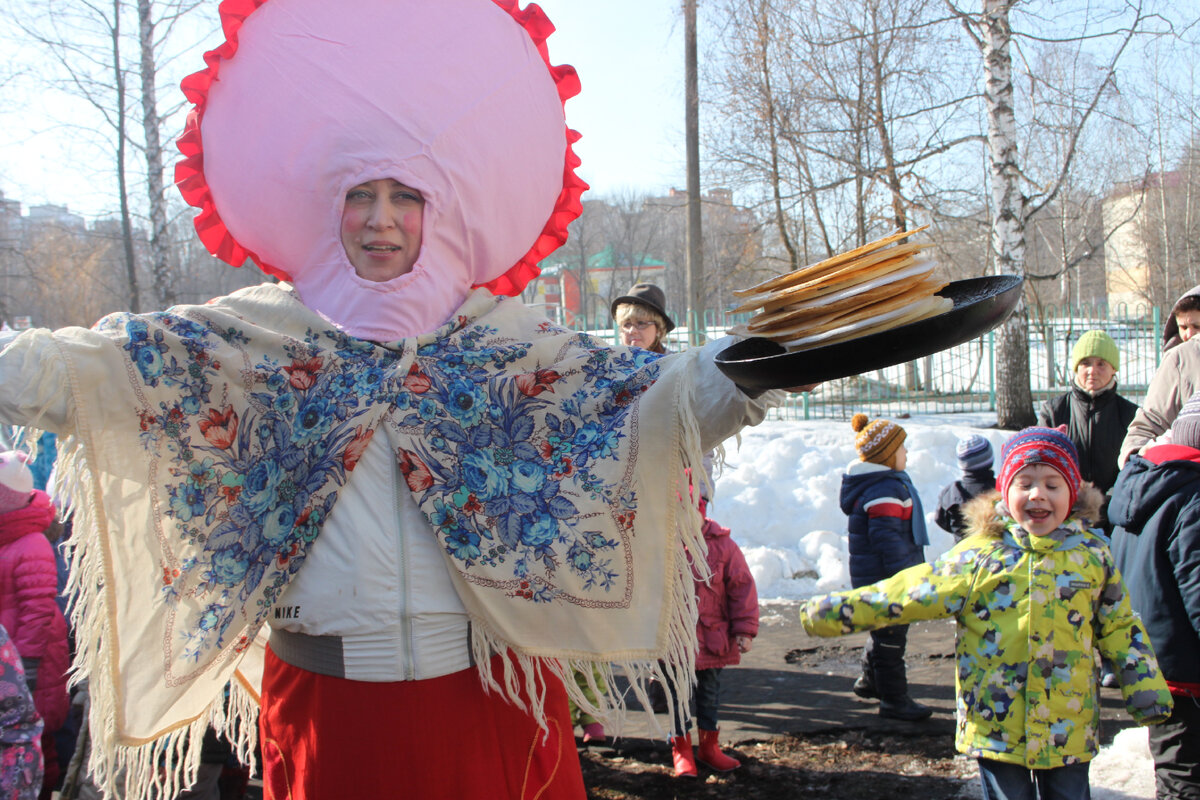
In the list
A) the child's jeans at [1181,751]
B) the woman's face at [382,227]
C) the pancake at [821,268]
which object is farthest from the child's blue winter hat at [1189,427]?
the woman's face at [382,227]

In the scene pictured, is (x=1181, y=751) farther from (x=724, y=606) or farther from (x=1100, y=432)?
(x=1100, y=432)

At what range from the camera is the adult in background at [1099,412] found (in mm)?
5531

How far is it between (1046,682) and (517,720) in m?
1.82

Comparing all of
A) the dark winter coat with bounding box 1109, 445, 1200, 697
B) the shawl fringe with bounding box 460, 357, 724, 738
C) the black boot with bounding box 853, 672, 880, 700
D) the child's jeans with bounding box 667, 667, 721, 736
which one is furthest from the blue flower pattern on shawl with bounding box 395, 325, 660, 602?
the black boot with bounding box 853, 672, 880, 700

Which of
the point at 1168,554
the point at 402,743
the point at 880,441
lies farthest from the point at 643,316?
the point at 402,743

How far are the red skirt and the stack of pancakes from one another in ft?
3.15

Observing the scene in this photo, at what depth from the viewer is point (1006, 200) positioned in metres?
10.9

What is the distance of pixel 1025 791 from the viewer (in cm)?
281

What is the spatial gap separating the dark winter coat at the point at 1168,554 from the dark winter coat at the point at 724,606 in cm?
160

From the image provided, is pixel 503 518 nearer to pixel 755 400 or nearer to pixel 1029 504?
pixel 755 400

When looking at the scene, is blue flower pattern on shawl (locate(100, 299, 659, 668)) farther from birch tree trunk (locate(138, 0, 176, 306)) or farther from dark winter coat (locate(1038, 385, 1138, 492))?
birch tree trunk (locate(138, 0, 176, 306))

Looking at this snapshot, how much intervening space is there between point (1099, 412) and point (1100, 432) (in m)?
0.13

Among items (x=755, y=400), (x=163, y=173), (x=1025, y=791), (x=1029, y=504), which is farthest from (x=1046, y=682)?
(x=163, y=173)

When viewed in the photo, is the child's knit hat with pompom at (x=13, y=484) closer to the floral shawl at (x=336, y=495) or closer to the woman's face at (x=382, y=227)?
the floral shawl at (x=336, y=495)
